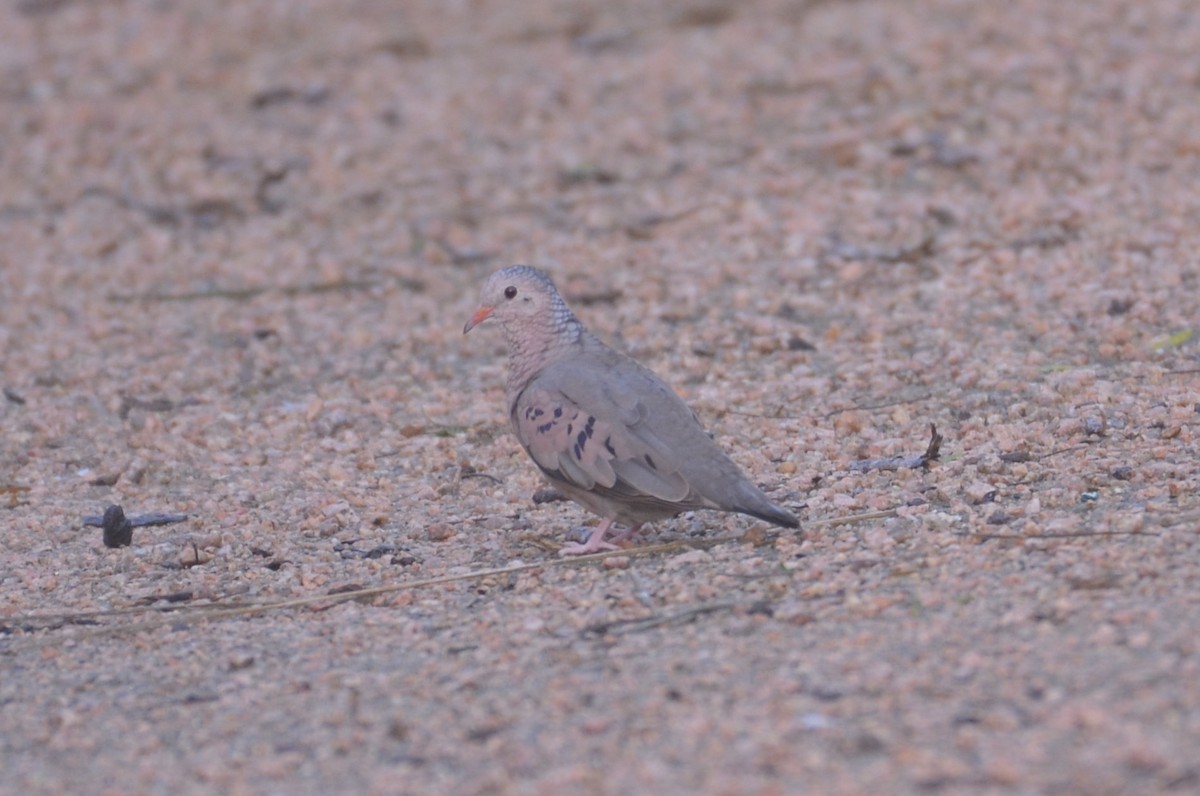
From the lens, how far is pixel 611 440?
5305 mm

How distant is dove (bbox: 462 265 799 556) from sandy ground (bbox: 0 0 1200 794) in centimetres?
19

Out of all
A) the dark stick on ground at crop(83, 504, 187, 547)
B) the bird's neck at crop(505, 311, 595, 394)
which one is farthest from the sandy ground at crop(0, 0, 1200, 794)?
the bird's neck at crop(505, 311, 595, 394)

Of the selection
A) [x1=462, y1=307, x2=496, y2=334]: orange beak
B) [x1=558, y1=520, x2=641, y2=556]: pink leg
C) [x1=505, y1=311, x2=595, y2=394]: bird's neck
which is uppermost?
[x1=462, y1=307, x2=496, y2=334]: orange beak

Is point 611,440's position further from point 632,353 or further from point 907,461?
point 632,353

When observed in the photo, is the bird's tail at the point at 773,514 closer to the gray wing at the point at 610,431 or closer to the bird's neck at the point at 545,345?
the gray wing at the point at 610,431

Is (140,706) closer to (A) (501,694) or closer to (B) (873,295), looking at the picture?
(A) (501,694)

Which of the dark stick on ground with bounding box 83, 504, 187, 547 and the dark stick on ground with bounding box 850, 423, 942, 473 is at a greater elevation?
the dark stick on ground with bounding box 850, 423, 942, 473

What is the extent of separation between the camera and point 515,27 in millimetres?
12227

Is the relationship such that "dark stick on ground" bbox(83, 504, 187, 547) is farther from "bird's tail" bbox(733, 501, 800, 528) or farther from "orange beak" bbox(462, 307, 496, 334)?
"bird's tail" bbox(733, 501, 800, 528)

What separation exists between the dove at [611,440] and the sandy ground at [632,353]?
0.19 metres

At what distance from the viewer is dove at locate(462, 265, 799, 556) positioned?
16.8 feet

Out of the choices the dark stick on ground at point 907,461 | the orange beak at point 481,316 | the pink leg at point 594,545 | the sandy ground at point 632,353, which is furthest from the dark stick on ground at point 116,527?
the dark stick on ground at point 907,461

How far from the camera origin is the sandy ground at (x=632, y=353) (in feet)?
12.9

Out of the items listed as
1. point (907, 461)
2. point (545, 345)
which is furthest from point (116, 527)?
point (907, 461)
